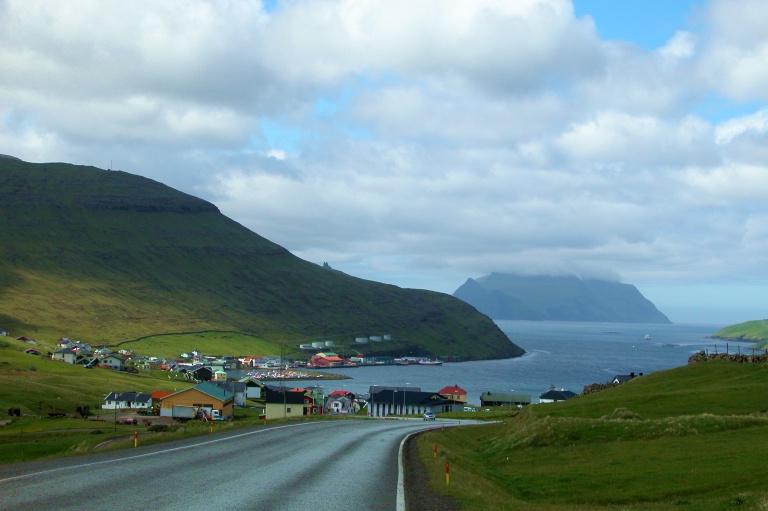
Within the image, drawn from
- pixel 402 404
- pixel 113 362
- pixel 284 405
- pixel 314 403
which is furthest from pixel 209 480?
pixel 113 362

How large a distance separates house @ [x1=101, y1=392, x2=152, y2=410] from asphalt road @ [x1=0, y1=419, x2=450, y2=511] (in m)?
81.1

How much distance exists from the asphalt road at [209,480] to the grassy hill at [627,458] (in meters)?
2.81

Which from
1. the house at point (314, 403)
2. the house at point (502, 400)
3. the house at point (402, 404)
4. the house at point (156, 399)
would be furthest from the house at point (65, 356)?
the house at point (502, 400)

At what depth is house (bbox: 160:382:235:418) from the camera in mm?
101812

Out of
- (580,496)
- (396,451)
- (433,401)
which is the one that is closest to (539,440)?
(396,451)

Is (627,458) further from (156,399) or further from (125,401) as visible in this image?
(156,399)

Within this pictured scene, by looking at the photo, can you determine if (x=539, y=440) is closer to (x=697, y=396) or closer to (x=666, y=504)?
(x=697, y=396)

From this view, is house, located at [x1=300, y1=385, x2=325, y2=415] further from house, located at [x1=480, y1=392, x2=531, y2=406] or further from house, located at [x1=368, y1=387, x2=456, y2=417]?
house, located at [x1=480, y1=392, x2=531, y2=406]

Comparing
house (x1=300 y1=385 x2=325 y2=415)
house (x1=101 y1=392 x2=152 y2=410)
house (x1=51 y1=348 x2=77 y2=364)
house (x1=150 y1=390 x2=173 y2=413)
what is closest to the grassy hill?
house (x1=300 y1=385 x2=325 y2=415)

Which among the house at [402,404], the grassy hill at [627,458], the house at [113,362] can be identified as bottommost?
the house at [402,404]

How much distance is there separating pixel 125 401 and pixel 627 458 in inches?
3760

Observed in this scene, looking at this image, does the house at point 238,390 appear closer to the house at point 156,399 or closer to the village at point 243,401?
the village at point 243,401

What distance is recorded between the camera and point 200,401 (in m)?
102

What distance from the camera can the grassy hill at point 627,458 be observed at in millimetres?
21781
